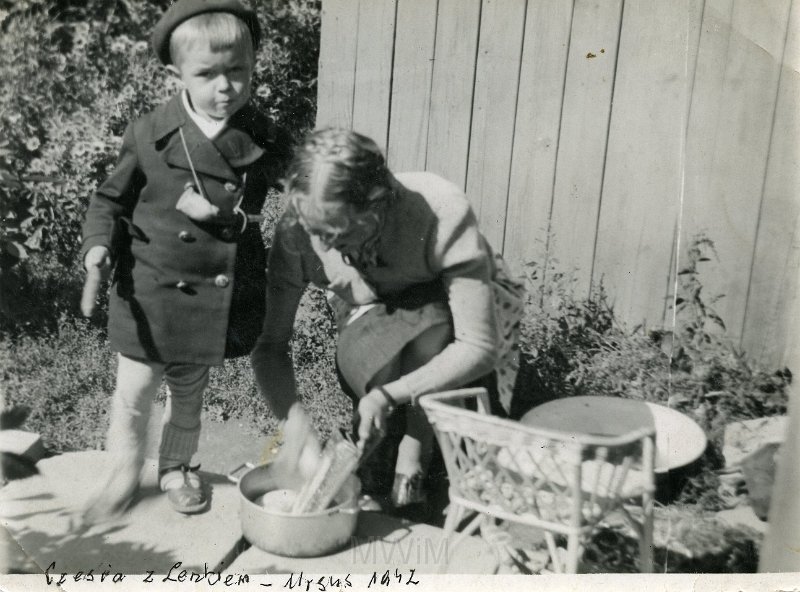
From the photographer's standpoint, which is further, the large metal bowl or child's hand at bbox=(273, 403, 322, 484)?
child's hand at bbox=(273, 403, 322, 484)

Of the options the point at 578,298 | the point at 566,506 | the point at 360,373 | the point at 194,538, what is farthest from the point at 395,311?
the point at 194,538

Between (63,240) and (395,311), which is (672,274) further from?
(63,240)

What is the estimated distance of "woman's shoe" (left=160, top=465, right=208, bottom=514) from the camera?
2123 mm

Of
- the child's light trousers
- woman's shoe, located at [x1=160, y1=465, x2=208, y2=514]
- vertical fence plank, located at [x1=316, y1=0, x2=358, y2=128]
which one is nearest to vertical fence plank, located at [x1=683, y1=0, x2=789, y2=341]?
vertical fence plank, located at [x1=316, y1=0, x2=358, y2=128]

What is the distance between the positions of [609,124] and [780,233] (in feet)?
1.93

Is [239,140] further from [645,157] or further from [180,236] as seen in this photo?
[645,157]

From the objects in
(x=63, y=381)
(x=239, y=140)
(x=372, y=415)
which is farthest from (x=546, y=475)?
(x=63, y=381)

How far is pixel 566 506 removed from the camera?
1779 mm

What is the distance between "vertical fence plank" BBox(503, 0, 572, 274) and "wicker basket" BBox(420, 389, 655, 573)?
501mm

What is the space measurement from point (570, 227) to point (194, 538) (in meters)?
1.39

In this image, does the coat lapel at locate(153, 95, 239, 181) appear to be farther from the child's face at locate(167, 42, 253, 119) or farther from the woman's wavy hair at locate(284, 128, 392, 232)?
the woman's wavy hair at locate(284, 128, 392, 232)

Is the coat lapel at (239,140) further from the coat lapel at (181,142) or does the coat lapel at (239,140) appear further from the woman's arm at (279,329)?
the woman's arm at (279,329)

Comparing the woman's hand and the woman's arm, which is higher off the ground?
Result: the woman's arm

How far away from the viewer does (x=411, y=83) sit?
6.63 feet
